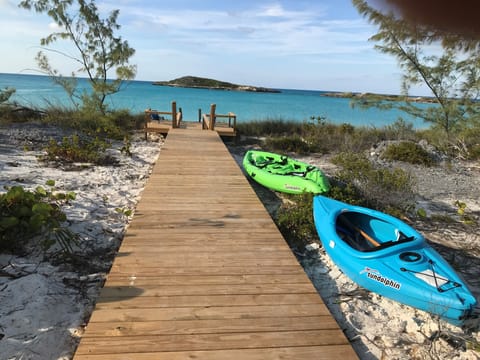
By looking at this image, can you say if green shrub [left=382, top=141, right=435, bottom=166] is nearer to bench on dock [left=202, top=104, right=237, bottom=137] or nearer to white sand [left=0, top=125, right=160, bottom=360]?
bench on dock [left=202, top=104, right=237, bottom=137]

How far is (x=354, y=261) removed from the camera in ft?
12.1

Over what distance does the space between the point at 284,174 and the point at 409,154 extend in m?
5.62

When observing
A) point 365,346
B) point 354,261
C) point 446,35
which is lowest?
point 365,346

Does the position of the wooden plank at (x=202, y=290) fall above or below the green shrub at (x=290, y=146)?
below

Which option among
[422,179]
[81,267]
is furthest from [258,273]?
[422,179]

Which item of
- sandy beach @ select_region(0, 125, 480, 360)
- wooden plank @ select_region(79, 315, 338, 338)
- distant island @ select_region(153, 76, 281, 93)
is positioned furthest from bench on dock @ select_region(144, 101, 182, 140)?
distant island @ select_region(153, 76, 281, 93)

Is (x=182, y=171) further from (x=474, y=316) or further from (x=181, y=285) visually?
(x=474, y=316)

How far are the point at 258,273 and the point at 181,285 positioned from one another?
79 cm

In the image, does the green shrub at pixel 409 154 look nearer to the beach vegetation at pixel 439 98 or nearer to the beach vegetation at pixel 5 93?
the beach vegetation at pixel 439 98

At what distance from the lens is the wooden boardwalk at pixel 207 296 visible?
2.34 m

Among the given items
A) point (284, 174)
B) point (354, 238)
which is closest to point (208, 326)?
point (354, 238)

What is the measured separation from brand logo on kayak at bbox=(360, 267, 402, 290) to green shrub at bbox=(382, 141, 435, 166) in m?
7.91

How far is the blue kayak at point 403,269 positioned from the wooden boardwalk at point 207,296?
2.35 ft

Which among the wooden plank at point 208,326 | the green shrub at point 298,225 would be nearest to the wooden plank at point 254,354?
the wooden plank at point 208,326
